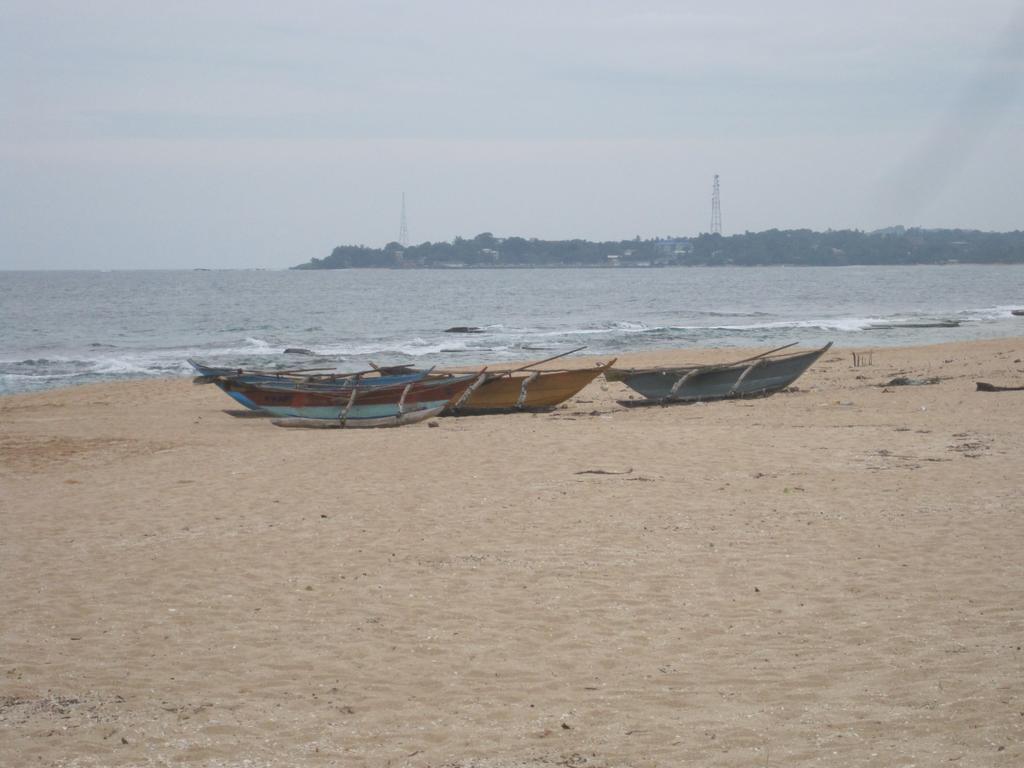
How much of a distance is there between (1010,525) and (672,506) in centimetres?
272

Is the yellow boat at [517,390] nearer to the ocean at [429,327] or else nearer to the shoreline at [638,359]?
the shoreline at [638,359]

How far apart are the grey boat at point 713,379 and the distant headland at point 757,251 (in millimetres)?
154832

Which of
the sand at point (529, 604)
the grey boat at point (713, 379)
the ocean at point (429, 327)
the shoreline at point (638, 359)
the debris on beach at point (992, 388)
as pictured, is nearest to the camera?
the sand at point (529, 604)

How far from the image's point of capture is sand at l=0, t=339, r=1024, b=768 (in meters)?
4.99

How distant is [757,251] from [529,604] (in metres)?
181

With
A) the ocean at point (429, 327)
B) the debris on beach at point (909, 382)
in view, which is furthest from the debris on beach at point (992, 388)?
the ocean at point (429, 327)

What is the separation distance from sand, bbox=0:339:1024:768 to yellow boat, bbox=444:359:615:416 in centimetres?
412

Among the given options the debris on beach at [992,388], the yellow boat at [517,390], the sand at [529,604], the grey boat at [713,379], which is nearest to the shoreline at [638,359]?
the yellow boat at [517,390]

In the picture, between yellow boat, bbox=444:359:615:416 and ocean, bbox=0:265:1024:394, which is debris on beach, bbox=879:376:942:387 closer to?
yellow boat, bbox=444:359:615:416

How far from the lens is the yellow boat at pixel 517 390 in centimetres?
1766

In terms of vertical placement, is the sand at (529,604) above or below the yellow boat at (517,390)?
below

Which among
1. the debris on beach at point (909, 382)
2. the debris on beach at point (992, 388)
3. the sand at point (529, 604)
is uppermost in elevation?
the debris on beach at point (992, 388)

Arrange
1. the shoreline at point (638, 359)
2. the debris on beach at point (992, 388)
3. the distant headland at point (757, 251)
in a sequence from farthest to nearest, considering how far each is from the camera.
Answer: the distant headland at point (757, 251) < the shoreline at point (638, 359) < the debris on beach at point (992, 388)

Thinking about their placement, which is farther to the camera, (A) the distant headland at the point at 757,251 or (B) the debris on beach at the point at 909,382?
(A) the distant headland at the point at 757,251
